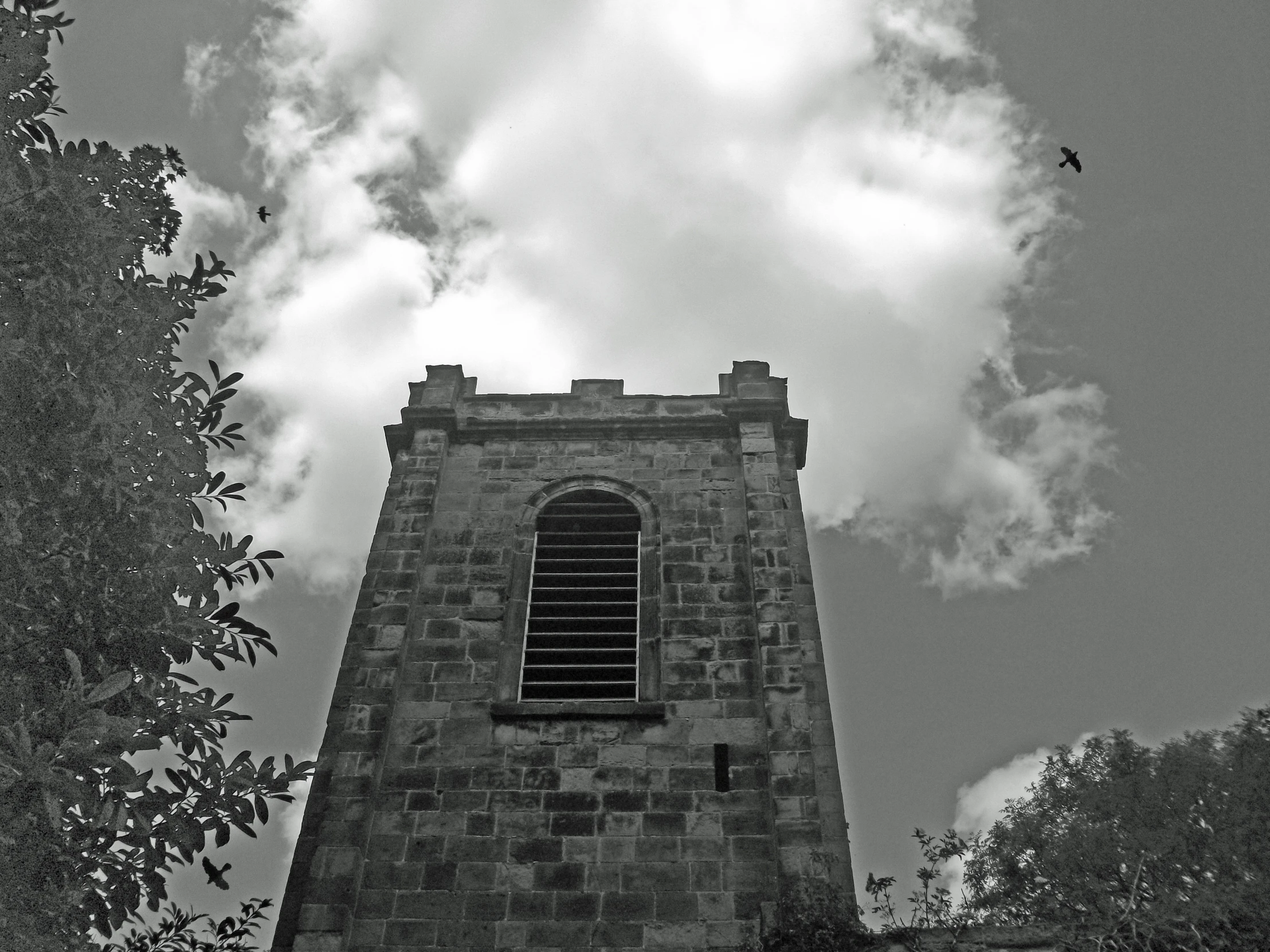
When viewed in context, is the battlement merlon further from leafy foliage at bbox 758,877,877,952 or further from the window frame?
leafy foliage at bbox 758,877,877,952

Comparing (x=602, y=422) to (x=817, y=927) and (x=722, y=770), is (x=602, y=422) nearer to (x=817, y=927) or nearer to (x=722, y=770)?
(x=722, y=770)

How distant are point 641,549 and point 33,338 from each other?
842cm

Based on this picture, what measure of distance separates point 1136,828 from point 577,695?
10783 millimetres

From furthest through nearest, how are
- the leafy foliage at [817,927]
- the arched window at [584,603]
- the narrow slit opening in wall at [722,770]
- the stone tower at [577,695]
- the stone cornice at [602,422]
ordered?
the stone cornice at [602,422] < the arched window at [584,603] < the narrow slit opening in wall at [722,770] < the stone tower at [577,695] < the leafy foliage at [817,927]

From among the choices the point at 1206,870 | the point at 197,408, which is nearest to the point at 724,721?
the point at 197,408

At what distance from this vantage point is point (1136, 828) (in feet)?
58.7

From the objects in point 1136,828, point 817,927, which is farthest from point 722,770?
point 1136,828

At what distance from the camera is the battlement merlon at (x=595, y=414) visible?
15930mm

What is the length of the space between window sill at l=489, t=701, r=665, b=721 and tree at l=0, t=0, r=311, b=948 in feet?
16.6

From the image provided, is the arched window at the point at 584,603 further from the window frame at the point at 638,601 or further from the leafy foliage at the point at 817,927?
the leafy foliage at the point at 817,927

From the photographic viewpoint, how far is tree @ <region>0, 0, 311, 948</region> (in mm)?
5832

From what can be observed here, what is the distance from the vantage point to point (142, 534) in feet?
23.0

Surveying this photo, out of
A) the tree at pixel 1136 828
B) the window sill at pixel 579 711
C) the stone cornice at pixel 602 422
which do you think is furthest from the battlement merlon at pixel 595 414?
the tree at pixel 1136 828

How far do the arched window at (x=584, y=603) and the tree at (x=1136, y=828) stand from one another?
5.87m
